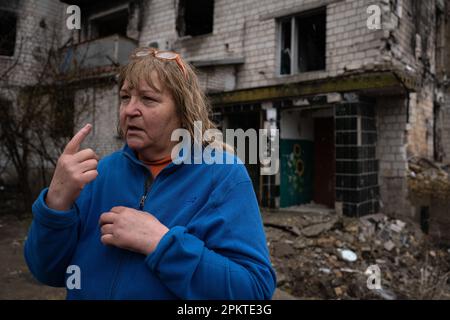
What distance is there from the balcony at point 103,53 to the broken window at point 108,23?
5.88ft

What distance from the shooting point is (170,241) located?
3.05ft

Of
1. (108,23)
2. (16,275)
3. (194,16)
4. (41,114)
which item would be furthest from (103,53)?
(16,275)

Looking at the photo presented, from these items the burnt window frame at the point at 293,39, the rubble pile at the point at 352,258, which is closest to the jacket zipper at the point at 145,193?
the rubble pile at the point at 352,258

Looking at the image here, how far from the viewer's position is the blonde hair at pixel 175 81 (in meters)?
1.11

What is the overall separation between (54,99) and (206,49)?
168 inches

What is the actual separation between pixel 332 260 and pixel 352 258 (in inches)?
13.9

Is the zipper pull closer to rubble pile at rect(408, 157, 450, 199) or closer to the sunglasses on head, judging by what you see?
the sunglasses on head

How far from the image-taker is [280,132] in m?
8.20

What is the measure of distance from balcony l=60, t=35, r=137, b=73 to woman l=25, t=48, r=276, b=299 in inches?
369

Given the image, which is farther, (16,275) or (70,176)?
(16,275)

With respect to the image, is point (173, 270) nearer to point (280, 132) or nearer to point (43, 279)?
point (43, 279)

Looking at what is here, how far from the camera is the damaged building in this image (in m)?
7.00

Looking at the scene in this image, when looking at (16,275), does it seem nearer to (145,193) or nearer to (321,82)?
(145,193)

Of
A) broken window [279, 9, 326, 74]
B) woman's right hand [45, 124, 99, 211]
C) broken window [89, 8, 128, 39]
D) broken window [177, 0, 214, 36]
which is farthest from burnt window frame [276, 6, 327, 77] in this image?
woman's right hand [45, 124, 99, 211]
